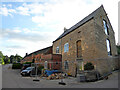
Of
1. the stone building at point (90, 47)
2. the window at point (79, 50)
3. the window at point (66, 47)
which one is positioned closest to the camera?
the stone building at point (90, 47)

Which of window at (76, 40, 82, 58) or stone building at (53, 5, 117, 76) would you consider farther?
window at (76, 40, 82, 58)

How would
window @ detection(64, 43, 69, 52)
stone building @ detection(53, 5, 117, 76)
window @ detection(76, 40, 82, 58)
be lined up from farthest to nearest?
window @ detection(64, 43, 69, 52) < window @ detection(76, 40, 82, 58) < stone building @ detection(53, 5, 117, 76)

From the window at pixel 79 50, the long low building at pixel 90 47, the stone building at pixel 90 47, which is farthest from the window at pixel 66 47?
the window at pixel 79 50

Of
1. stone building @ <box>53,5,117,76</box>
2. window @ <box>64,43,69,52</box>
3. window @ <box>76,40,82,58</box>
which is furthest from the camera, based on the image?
window @ <box>64,43,69,52</box>

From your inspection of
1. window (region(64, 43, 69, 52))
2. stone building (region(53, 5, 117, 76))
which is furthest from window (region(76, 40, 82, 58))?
window (region(64, 43, 69, 52))

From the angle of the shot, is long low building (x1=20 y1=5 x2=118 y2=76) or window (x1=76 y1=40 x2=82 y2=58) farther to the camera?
window (x1=76 y1=40 x2=82 y2=58)

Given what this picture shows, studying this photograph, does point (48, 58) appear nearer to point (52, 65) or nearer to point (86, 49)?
point (52, 65)

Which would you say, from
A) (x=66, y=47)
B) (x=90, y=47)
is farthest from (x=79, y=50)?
(x=66, y=47)

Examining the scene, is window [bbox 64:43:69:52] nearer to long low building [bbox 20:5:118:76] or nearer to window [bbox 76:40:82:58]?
long low building [bbox 20:5:118:76]

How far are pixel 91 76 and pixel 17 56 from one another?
10080cm

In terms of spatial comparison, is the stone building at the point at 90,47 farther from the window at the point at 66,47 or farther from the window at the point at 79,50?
the window at the point at 66,47

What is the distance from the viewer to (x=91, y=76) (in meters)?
8.55

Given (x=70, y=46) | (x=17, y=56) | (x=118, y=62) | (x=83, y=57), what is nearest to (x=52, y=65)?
(x=70, y=46)

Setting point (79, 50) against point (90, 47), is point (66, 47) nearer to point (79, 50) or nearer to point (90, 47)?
point (79, 50)
